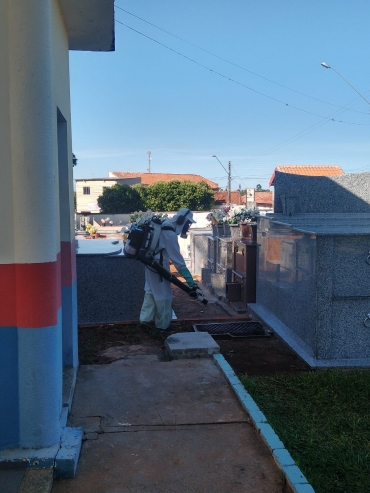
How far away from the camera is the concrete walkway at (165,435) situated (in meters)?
3.29

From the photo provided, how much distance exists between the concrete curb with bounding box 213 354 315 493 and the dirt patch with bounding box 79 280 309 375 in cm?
110

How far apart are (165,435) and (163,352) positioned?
7.62 ft

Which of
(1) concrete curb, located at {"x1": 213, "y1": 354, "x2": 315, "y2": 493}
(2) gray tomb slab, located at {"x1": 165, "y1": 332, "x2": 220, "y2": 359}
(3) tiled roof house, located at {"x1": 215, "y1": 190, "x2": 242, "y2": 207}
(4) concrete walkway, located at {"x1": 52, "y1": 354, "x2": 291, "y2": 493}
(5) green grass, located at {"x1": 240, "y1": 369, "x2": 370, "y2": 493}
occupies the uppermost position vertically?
(3) tiled roof house, located at {"x1": 215, "y1": 190, "x2": 242, "y2": 207}

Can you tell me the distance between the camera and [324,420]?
4.44m

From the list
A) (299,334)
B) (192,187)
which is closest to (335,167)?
(192,187)

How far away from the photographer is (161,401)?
4.57 meters

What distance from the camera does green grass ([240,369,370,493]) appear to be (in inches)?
139

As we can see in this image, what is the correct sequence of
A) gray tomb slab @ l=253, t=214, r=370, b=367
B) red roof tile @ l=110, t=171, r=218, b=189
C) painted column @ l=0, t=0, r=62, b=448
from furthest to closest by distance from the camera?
red roof tile @ l=110, t=171, r=218, b=189 → gray tomb slab @ l=253, t=214, r=370, b=367 → painted column @ l=0, t=0, r=62, b=448

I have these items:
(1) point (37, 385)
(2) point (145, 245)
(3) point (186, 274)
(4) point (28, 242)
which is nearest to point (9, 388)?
(1) point (37, 385)

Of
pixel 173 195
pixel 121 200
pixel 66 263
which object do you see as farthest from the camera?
pixel 121 200

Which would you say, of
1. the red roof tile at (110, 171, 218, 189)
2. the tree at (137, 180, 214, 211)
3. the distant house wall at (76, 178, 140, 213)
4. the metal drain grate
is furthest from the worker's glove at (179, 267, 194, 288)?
the red roof tile at (110, 171, 218, 189)

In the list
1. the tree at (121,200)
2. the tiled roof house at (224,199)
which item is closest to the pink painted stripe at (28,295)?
the tree at (121,200)

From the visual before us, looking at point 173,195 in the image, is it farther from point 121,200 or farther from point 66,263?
point 66,263

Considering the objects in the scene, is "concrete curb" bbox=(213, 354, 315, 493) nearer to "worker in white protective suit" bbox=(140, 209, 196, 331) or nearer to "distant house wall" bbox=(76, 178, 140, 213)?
"worker in white protective suit" bbox=(140, 209, 196, 331)
